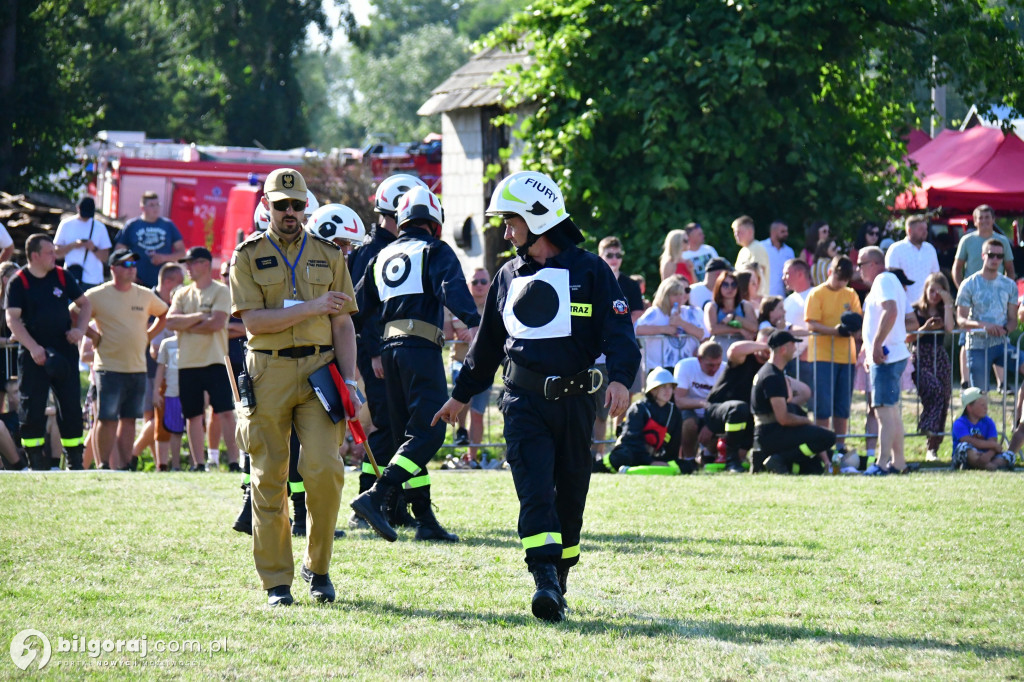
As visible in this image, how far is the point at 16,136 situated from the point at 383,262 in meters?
17.1

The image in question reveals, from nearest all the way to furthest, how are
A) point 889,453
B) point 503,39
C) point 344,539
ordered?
point 344,539 → point 889,453 → point 503,39

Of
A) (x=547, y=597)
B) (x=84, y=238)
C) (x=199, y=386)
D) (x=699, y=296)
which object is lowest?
(x=547, y=597)

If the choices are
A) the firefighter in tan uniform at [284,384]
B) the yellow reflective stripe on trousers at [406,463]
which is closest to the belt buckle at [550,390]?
the firefighter in tan uniform at [284,384]

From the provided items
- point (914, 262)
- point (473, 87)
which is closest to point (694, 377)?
point (914, 262)

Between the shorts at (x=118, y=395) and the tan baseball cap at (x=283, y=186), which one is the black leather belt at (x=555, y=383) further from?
the shorts at (x=118, y=395)

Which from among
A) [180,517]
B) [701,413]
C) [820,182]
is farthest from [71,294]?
[820,182]

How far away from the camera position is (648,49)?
1931 cm

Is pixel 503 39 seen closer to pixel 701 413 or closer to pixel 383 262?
pixel 701 413

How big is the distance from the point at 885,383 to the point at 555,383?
709cm

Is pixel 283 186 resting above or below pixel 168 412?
above

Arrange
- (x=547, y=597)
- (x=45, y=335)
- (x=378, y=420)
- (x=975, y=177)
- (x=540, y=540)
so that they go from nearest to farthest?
(x=547, y=597)
(x=540, y=540)
(x=378, y=420)
(x=45, y=335)
(x=975, y=177)

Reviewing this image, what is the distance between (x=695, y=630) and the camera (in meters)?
6.16

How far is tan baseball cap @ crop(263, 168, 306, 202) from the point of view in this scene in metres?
6.75

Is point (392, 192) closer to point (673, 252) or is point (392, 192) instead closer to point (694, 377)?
point (694, 377)
